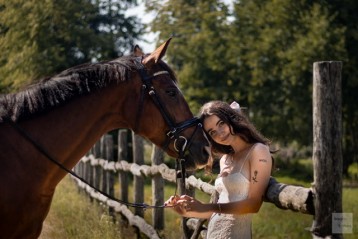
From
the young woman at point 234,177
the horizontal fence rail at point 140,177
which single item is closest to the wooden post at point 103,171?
the horizontal fence rail at point 140,177

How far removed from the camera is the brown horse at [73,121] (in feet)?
10.8

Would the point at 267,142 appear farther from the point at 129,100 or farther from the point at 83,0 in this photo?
the point at 83,0

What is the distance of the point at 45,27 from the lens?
65.3ft

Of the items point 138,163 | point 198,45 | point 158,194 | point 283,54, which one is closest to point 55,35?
point 198,45

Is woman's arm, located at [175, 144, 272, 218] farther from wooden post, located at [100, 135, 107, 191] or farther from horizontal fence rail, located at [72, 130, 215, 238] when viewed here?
wooden post, located at [100, 135, 107, 191]

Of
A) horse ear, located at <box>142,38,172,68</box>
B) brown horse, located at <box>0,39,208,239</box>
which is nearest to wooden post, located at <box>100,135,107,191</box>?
brown horse, located at <box>0,39,208,239</box>

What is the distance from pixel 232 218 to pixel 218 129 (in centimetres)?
56

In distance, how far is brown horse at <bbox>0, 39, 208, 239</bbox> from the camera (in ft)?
10.8

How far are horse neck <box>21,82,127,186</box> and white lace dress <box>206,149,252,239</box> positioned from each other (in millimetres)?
958

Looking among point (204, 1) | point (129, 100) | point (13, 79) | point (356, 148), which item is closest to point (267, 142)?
point (129, 100)

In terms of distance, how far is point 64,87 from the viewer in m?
3.56

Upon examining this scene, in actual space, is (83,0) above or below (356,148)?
above

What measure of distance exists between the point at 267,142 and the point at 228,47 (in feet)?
58.2

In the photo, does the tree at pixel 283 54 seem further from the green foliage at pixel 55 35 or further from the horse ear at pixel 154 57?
the horse ear at pixel 154 57
